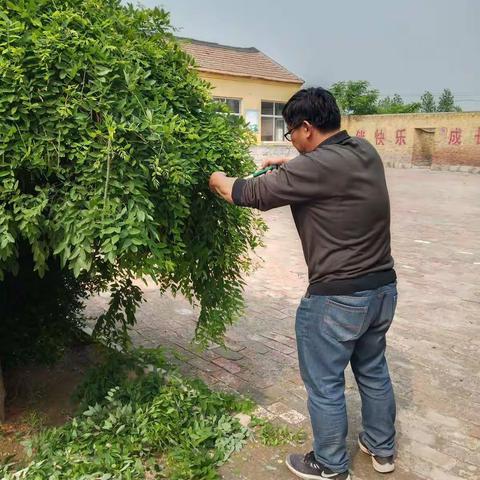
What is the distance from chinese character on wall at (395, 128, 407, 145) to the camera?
92.6 ft

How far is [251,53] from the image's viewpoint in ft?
79.6

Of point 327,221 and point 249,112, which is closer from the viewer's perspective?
point 327,221

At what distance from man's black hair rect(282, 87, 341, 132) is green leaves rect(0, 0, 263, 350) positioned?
42 cm

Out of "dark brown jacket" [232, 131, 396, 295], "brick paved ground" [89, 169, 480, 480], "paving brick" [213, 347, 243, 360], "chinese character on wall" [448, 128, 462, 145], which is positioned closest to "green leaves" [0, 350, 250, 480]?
"brick paved ground" [89, 169, 480, 480]

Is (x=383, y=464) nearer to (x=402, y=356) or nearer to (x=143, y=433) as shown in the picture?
(x=143, y=433)

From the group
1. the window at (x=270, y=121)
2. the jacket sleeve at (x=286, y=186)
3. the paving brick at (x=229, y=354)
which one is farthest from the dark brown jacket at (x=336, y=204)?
the window at (x=270, y=121)

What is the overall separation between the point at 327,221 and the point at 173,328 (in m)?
2.79

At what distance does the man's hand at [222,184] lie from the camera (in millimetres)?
2455

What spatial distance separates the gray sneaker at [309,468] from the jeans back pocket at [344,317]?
0.69m

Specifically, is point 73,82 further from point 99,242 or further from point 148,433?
point 148,433

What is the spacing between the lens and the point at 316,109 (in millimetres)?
2451

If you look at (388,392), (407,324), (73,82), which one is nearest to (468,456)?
(388,392)

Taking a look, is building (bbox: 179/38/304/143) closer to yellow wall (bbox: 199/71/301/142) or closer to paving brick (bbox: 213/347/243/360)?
yellow wall (bbox: 199/71/301/142)

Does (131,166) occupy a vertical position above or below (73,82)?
below
